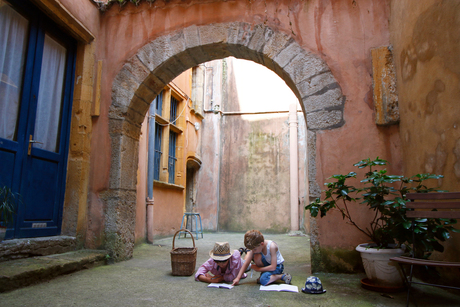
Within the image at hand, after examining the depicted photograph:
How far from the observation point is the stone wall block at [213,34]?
3861 mm

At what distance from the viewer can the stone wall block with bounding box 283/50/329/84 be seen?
3537mm

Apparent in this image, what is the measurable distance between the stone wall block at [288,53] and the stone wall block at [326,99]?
509 mm

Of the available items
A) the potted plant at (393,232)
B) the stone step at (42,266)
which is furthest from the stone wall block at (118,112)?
the potted plant at (393,232)

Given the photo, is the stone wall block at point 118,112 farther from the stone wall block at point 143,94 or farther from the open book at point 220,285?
the open book at point 220,285

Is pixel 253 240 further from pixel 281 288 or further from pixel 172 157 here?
pixel 172 157

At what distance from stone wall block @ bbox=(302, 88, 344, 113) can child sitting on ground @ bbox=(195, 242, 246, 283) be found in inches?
67.7

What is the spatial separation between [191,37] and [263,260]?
8.94ft

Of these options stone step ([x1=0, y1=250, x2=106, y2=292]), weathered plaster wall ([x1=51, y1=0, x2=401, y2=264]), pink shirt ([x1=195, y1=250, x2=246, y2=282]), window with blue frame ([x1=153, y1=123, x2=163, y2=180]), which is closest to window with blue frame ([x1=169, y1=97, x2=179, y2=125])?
window with blue frame ([x1=153, y1=123, x2=163, y2=180])

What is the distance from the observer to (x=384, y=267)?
2.50 m

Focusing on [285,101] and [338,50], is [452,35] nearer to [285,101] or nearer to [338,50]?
[338,50]

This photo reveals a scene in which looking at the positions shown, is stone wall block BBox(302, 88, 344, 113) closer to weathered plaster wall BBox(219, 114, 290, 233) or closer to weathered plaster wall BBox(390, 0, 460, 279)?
weathered plaster wall BBox(390, 0, 460, 279)

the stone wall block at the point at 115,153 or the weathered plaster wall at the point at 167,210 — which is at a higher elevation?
the stone wall block at the point at 115,153

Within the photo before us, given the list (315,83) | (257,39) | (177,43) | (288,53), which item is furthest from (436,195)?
(177,43)

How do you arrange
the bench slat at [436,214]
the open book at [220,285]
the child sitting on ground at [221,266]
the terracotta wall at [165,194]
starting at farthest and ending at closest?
the terracotta wall at [165,194], the child sitting on ground at [221,266], the open book at [220,285], the bench slat at [436,214]
